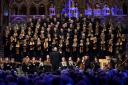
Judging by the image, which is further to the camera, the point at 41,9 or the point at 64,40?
the point at 41,9

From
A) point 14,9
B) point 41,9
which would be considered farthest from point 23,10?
point 41,9

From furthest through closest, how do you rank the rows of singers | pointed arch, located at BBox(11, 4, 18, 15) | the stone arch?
1. the stone arch
2. pointed arch, located at BBox(11, 4, 18, 15)
3. the rows of singers

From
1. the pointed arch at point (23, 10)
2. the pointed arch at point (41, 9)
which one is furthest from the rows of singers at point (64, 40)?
the pointed arch at point (41, 9)

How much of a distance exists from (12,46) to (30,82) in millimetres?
10906

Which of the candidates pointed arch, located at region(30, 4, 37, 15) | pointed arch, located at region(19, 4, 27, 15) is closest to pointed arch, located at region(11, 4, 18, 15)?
pointed arch, located at region(19, 4, 27, 15)

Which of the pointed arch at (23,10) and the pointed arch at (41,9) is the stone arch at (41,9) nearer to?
the pointed arch at (41,9)

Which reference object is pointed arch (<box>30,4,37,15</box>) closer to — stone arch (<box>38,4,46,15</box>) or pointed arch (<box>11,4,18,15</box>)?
stone arch (<box>38,4,46,15</box>)

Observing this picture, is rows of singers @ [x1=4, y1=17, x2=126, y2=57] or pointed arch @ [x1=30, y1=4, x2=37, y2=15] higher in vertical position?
pointed arch @ [x1=30, y1=4, x2=37, y2=15]

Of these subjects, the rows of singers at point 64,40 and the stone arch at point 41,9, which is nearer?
Answer: the rows of singers at point 64,40

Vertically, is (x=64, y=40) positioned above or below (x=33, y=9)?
below

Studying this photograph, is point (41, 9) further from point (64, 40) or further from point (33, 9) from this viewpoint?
point (64, 40)

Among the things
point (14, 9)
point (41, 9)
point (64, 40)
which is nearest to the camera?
point (64, 40)

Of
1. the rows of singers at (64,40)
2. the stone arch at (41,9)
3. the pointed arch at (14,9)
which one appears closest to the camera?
the rows of singers at (64,40)

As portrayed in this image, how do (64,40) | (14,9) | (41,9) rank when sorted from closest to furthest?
(64,40), (14,9), (41,9)
